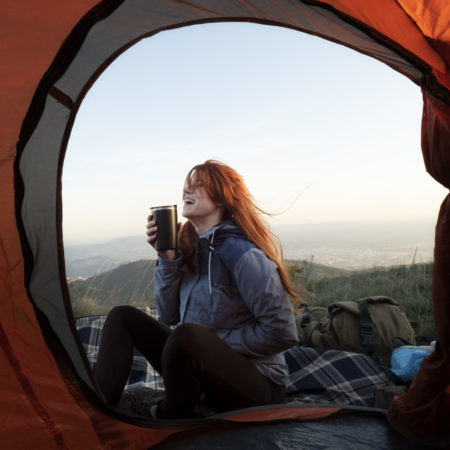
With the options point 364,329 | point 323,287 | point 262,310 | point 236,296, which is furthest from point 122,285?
point 262,310

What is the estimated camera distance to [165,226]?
6.03 feet

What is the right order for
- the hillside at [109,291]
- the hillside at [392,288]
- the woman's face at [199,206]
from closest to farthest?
the woman's face at [199,206]
the hillside at [392,288]
the hillside at [109,291]

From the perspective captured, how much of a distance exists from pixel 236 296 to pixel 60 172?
2.55 feet

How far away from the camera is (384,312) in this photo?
262 centimetres

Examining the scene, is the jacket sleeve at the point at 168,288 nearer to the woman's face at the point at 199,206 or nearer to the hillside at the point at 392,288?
the woman's face at the point at 199,206

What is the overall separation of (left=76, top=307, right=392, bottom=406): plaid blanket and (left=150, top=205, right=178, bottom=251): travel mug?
796mm

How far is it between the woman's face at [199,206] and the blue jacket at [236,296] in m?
0.07

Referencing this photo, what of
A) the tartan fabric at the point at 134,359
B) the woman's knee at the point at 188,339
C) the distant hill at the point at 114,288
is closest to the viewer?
the woman's knee at the point at 188,339

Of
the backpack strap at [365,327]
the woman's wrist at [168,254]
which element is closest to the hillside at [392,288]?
the backpack strap at [365,327]

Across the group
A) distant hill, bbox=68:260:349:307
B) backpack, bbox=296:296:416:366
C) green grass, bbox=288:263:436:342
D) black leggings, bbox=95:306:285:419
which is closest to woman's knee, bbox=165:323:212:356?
black leggings, bbox=95:306:285:419

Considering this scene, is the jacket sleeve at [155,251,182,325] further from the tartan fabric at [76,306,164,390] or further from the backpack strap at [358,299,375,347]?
the backpack strap at [358,299,375,347]

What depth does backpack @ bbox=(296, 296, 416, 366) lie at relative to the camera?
2523mm

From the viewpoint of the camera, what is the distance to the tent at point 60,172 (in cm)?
128

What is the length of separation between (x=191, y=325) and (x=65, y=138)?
78cm
